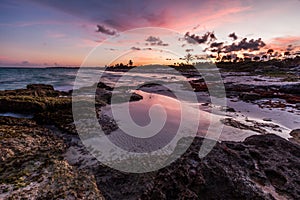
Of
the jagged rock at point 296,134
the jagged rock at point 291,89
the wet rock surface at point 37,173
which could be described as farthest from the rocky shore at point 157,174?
the jagged rock at point 291,89

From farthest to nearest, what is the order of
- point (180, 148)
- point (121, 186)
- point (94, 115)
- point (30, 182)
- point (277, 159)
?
point (94, 115), point (180, 148), point (277, 159), point (121, 186), point (30, 182)

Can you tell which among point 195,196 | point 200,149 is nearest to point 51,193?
point 195,196

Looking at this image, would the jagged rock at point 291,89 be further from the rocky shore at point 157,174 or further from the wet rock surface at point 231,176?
the wet rock surface at point 231,176

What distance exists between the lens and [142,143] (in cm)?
804

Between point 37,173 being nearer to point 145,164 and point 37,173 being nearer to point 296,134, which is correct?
point 145,164

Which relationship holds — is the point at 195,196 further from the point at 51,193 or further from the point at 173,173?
the point at 51,193

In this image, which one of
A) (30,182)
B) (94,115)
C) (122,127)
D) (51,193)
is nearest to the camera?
(51,193)

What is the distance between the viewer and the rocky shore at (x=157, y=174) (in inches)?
179

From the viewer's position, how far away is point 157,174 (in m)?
5.36

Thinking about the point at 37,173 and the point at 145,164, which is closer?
the point at 37,173

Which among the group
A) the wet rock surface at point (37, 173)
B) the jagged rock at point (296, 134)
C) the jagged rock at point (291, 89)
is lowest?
the jagged rock at point (296, 134)

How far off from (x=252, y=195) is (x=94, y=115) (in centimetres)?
955

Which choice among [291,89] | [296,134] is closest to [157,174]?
[296,134]

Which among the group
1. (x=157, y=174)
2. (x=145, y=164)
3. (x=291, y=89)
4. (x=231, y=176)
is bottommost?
(x=145, y=164)
